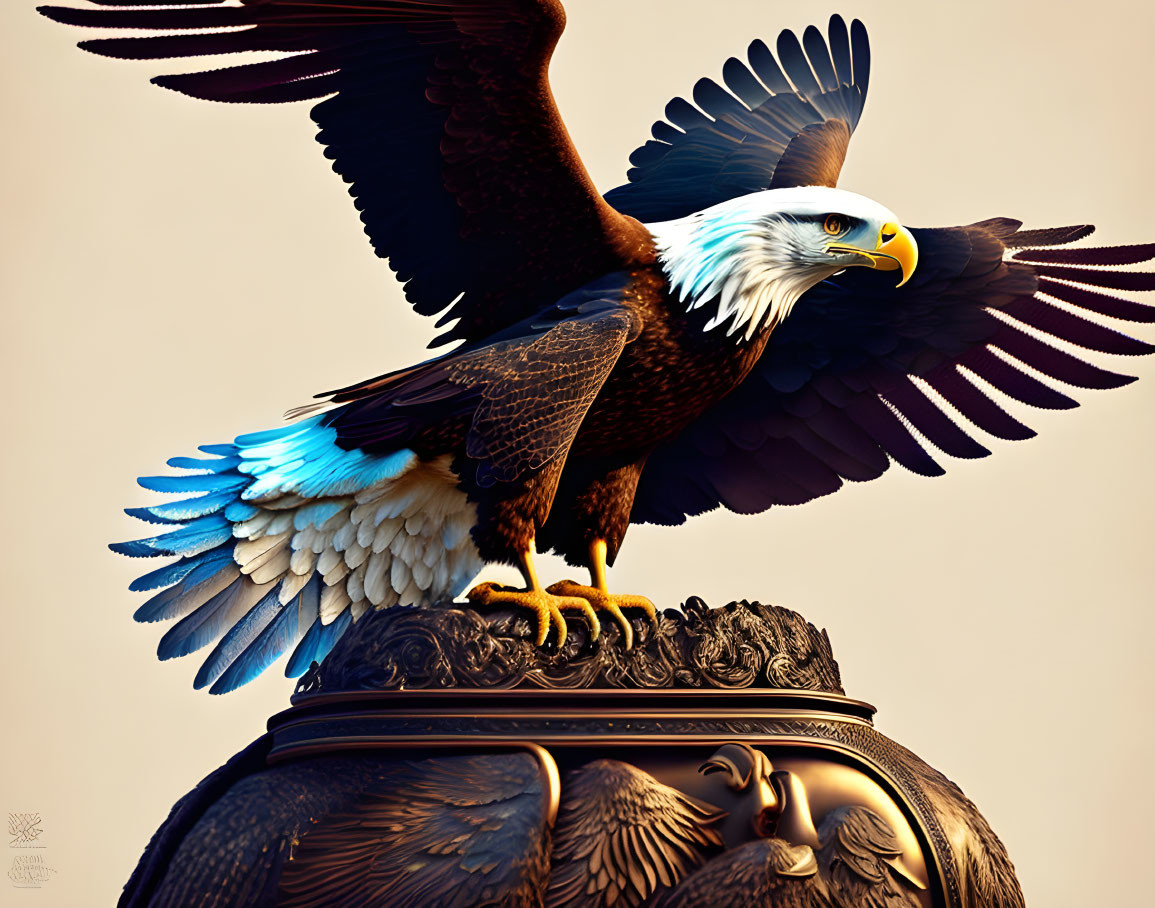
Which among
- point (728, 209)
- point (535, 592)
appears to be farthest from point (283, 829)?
point (728, 209)

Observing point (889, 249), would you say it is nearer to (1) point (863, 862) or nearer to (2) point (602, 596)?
(2) point (602, 596)

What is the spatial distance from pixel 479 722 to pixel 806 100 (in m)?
1.87

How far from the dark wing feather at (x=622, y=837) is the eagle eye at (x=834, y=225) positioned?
111 cm

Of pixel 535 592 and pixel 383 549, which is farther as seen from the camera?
pixel 383 549

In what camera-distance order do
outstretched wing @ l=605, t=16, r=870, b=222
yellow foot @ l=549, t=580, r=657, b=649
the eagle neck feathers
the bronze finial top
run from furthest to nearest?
outstretched wing @ l=605, t=16, r=870, b=222 → the eagle neck feathers → yellow foot @ l=549, t=580, r=657, b=649 → the bronze finial top

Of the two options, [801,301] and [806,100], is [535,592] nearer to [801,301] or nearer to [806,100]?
[801,301]

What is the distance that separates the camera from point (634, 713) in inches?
96.2

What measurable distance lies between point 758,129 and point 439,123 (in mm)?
1051

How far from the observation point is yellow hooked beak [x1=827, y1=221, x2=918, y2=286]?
2879 millimetres

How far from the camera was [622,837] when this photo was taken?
2311 millimetres

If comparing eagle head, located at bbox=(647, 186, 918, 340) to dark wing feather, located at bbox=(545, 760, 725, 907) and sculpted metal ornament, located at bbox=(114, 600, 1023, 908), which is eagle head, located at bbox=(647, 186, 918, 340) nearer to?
sculpted metal ornament, located at bbox=(114, 600, 1023, 908)

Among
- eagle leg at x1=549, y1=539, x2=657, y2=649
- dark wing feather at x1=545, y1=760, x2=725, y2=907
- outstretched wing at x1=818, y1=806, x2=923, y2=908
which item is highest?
eagle leg at x1=549, y1=539, x2=657, y2=649

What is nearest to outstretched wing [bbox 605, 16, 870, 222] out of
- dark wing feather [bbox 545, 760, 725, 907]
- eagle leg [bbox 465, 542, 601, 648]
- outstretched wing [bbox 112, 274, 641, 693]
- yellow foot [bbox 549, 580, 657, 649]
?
outstretched wing [bbox 112, 274, 641, 693]

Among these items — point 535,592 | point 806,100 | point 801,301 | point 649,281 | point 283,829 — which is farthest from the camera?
point 806,100
